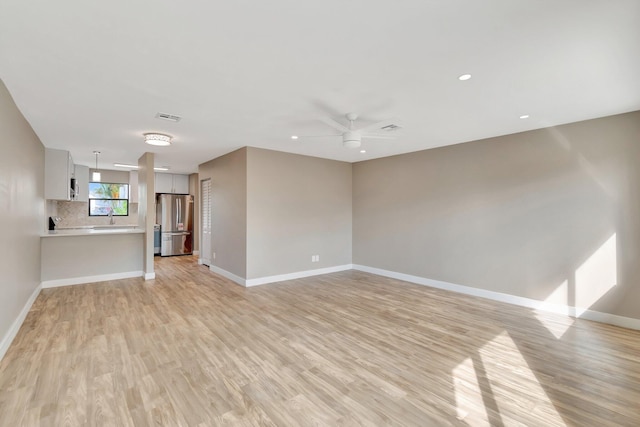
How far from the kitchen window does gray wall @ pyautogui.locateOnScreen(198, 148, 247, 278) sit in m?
4.00

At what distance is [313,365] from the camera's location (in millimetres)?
2590

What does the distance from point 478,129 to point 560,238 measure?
187cm

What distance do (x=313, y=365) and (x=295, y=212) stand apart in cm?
365

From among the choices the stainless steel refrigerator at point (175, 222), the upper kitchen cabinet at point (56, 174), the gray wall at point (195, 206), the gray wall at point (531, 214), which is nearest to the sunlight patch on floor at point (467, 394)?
the gray wall at point (531, 214)

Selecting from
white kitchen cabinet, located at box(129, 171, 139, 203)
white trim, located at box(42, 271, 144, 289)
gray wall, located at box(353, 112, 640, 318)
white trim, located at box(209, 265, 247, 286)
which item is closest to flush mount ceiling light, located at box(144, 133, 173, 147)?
white trim, located at box(209, 265, 247, 286)

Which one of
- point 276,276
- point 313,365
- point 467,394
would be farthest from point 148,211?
point 467,394

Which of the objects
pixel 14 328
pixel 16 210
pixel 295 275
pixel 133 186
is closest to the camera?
pixel 14 328

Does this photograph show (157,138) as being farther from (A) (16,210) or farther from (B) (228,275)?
(B) (228,275)

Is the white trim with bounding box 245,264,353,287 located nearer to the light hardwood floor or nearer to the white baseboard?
the white baseboard

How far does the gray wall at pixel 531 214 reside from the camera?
350 centimetres

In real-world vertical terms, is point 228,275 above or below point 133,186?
below

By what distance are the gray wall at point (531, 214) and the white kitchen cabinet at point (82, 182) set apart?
789 cm

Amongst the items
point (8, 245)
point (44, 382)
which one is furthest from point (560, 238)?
point (8, 245)

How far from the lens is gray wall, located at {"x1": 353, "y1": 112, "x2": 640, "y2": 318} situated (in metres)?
3.50
